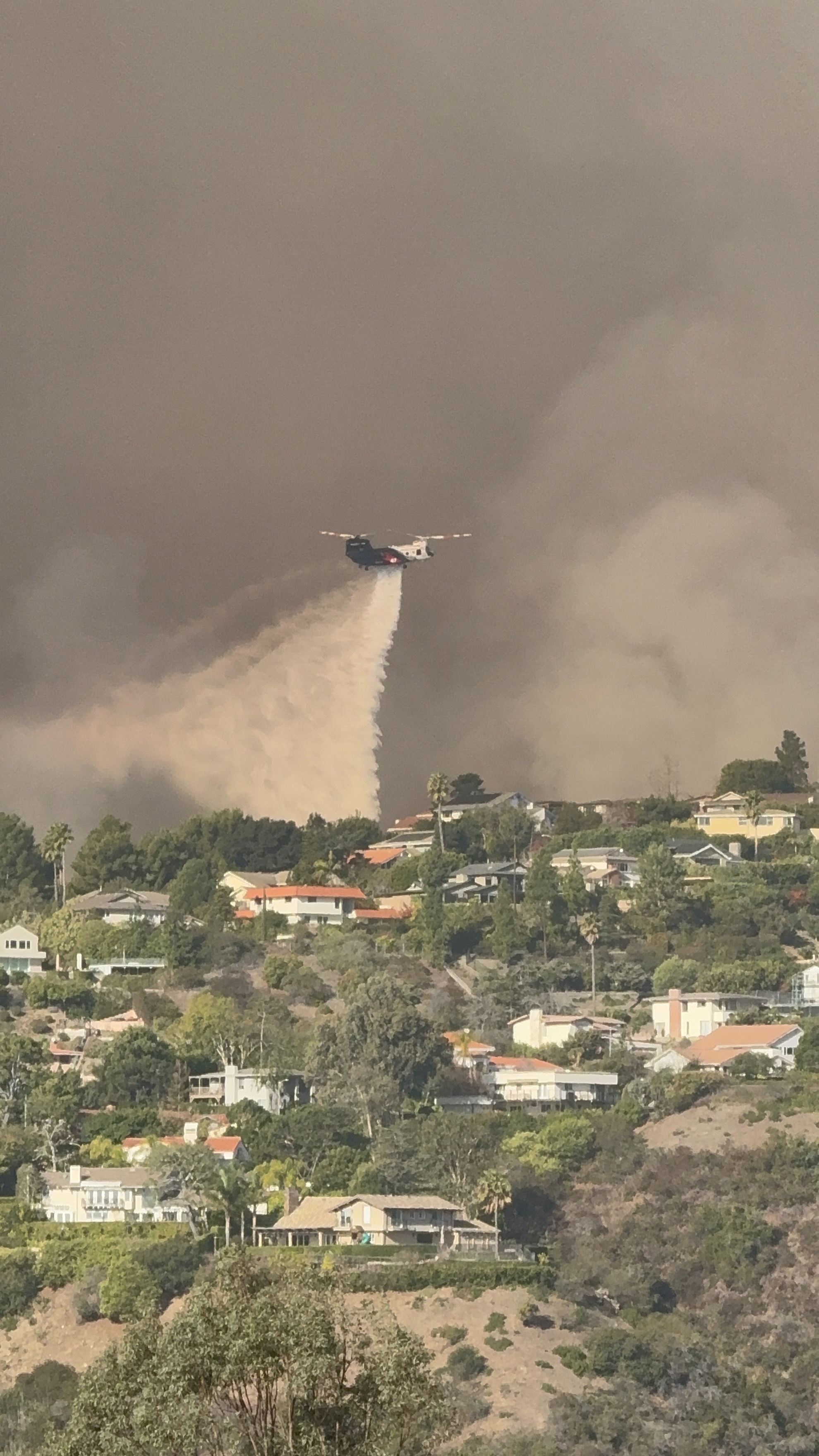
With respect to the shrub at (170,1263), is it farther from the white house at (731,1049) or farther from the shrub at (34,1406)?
the white house at (731,1049)

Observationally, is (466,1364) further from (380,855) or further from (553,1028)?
(380,855)

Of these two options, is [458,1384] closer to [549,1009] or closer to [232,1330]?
[549,1009]

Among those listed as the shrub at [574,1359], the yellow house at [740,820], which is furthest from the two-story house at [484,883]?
the shrub at [574,1359]

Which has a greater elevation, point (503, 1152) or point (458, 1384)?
point (503, 1152)

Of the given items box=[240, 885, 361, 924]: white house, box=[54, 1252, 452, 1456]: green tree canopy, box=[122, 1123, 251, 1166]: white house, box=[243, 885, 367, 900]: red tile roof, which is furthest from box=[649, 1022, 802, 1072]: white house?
box=[54, 1252, 452, 1456]: green tree canopy

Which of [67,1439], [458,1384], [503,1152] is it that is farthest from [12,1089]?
[67,1439]

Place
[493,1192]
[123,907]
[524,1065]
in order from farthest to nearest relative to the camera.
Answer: [123,907] < [524,1065] < [493,1192]

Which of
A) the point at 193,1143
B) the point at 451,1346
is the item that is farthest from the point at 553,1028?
the point at 451,1346
